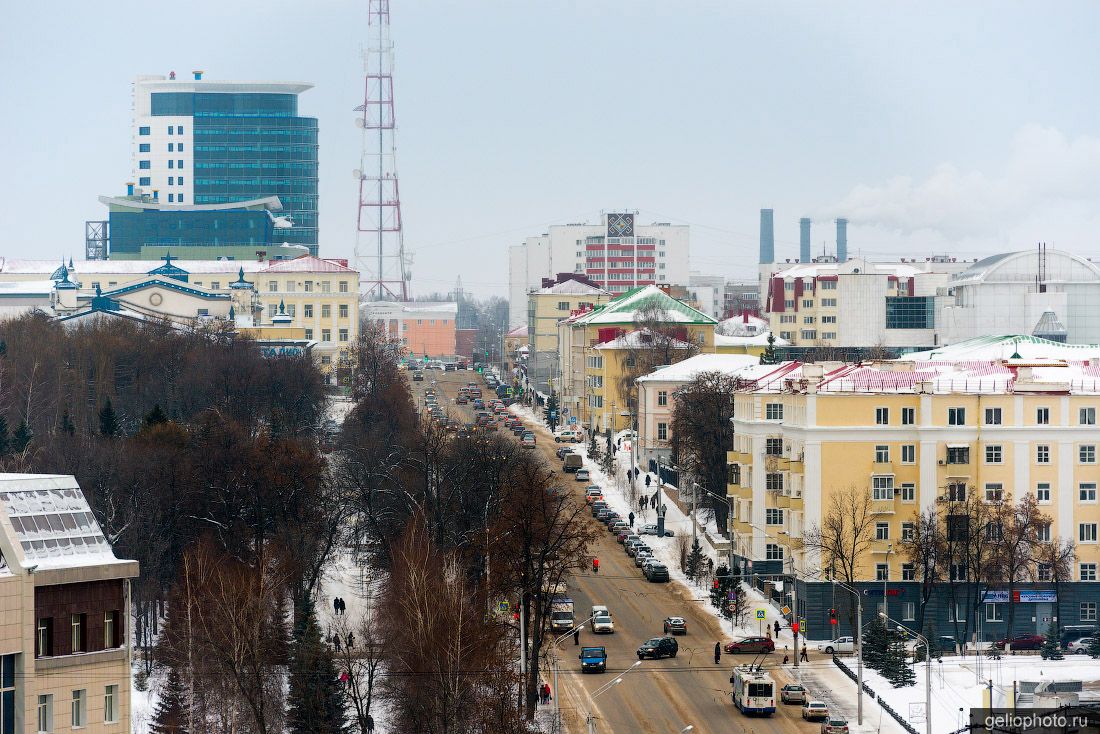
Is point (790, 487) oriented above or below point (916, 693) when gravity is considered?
above

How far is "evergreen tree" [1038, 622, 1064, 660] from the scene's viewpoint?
74750 mm

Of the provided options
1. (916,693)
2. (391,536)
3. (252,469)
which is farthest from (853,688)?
(252,469)

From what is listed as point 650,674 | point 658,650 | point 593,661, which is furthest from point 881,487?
point 593,661

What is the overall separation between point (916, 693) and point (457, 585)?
1583 cm

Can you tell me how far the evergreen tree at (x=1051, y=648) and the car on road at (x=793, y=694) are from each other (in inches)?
502

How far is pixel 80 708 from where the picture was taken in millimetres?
41656

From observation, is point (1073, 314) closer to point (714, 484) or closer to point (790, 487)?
point (714, 484)

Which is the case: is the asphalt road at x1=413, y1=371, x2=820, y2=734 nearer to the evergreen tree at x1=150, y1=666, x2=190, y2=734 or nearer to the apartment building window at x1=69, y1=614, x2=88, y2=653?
the evergreen tree at x1=150, y1=666, x2=190, y2=734

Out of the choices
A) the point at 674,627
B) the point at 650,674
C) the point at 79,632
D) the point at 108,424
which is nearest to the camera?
the point at 79,632

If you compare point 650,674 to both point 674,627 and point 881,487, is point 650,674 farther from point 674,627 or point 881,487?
point 881,487

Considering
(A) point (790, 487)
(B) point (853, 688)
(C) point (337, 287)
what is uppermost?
(C) point (337, 287)

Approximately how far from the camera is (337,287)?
19700 cm

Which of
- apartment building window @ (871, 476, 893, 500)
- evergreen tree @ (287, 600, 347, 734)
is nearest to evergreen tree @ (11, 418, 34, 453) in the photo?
apartment building window @ (871, 476, 893, 500)

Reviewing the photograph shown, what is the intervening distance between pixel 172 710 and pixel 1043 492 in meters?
39.2
